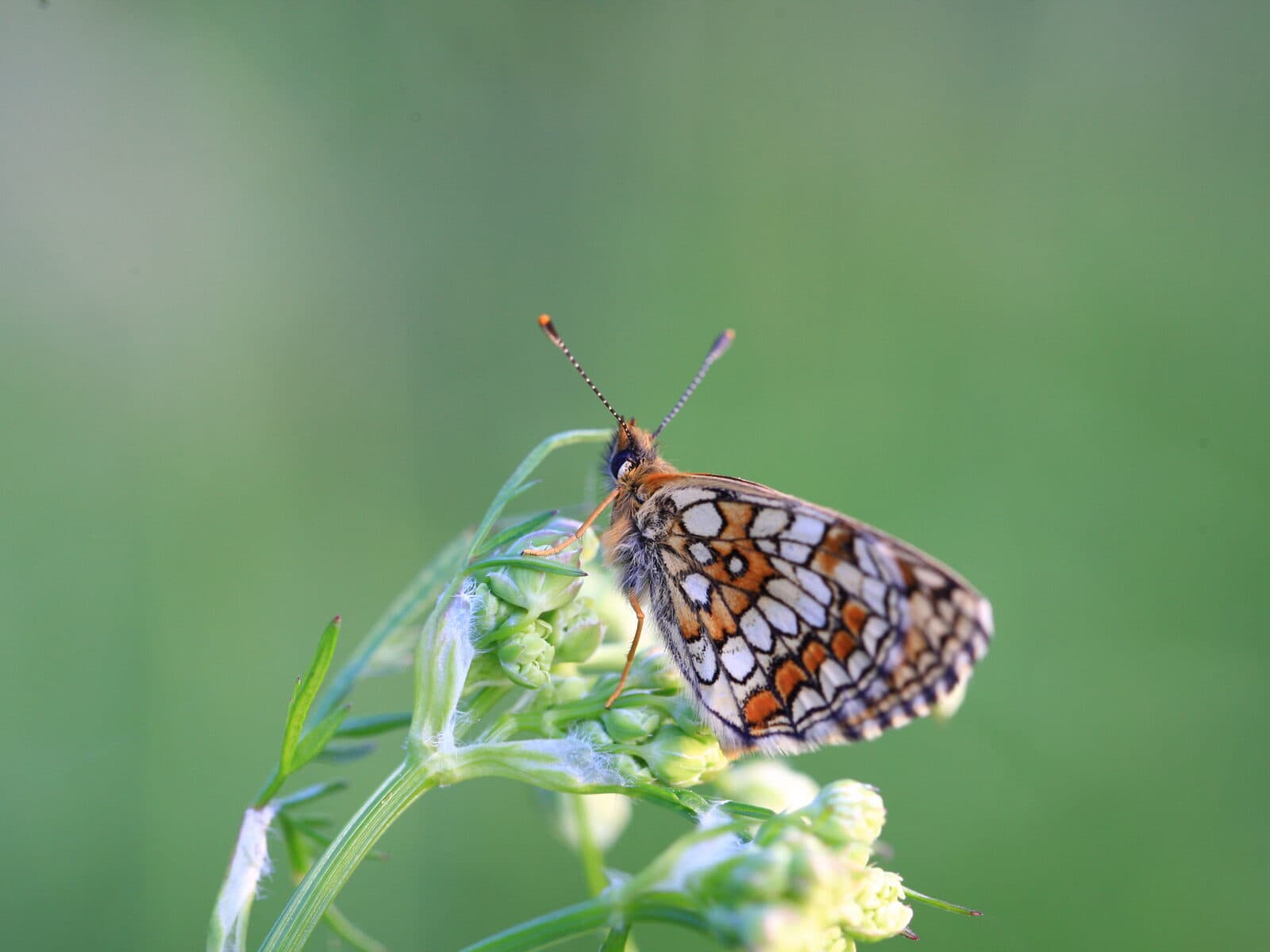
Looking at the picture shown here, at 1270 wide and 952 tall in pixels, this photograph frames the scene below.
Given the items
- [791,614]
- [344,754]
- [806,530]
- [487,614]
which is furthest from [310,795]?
[806,530]

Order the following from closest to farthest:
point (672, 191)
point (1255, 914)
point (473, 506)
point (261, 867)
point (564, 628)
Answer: point (261, 867) → point (564, 628) → point (1255, 914) → point (473, 506) → point (672, 191)

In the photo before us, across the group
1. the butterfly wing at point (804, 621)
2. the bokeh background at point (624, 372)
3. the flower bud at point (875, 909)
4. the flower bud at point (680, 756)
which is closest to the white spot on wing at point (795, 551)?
the butterfly wing at point (804, 621)

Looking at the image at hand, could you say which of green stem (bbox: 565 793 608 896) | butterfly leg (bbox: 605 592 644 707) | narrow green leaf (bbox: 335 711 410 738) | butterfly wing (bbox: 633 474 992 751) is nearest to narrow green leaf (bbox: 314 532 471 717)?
narrow green leaf (bbox: 335 711 410 738)

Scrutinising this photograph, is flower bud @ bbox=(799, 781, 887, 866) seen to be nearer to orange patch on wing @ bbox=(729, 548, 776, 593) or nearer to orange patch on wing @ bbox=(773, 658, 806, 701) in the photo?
orange patch on wing @ bbox=(773, 658, 806, 701)

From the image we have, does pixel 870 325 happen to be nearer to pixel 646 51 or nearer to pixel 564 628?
pixel 646 51

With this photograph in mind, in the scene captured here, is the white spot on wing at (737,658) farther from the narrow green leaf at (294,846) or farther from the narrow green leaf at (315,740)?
the narrow green leaf at (294,846)

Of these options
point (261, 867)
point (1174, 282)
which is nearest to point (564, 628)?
point (261, 867)
